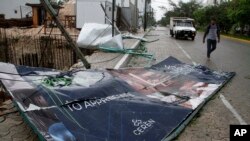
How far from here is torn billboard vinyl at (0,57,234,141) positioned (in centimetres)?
464

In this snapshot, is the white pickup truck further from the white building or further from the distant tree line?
the white building

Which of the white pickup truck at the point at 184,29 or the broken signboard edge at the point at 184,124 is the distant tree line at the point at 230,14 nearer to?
the white pickup truck at the point at 184,29

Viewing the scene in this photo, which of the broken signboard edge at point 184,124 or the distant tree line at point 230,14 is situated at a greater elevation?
the distant tree line at point 230,14

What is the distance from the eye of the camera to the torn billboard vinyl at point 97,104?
15.2ft

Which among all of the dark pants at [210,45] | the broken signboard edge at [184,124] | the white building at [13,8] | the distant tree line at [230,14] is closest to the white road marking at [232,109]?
→ the broken signboard edge at [184,124]

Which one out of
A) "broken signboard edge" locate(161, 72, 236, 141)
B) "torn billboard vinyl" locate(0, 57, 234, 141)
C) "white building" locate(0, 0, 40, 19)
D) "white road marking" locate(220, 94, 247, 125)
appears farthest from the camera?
"white building" locate(0, 0, 40, 19)

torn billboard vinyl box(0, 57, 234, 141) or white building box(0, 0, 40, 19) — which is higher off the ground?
white building box(0, 0, 40, 19)

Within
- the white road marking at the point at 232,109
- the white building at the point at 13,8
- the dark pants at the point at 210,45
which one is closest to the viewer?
the white road marking at the point at 232,109

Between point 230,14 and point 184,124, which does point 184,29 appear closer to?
point 230,14

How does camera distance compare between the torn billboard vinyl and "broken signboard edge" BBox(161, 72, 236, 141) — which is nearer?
the torn billboard vinyl

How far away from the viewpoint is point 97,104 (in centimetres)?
545

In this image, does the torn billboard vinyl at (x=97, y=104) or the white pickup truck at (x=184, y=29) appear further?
the white pickup truck at (x=184, y=29)

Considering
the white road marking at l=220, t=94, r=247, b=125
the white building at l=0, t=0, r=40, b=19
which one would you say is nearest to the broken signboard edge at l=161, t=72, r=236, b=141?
the white road marking at l=220, t=94, r=247, b=125

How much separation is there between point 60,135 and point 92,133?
0.46m
